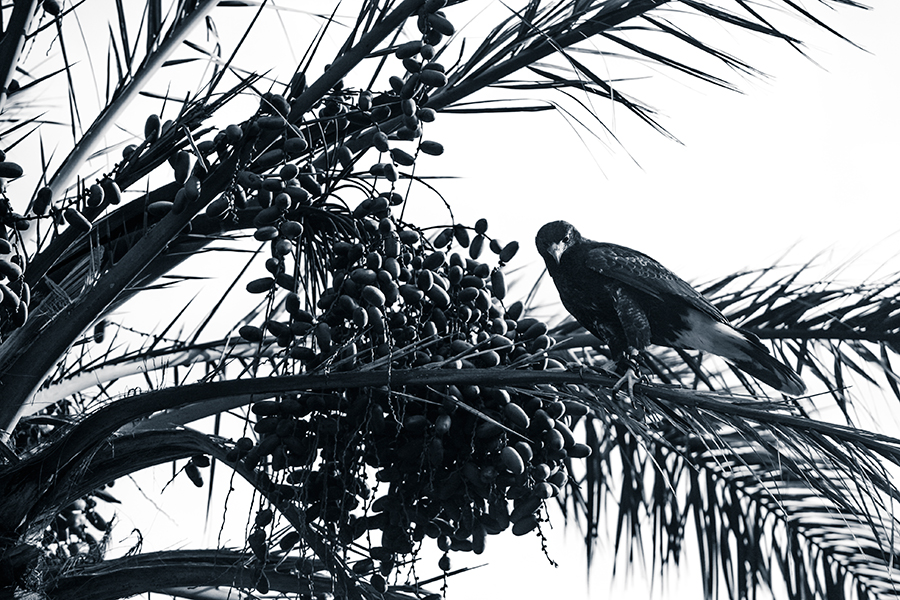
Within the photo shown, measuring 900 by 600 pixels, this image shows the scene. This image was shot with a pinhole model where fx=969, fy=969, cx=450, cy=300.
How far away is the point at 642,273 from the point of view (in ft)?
8.11

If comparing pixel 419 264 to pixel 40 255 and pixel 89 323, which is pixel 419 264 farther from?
pixel 40 255

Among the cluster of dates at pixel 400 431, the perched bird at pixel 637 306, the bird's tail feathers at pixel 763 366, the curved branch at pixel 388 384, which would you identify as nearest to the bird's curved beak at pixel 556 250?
the perched bird at pixel 637 306

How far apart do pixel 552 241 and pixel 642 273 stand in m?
0.28

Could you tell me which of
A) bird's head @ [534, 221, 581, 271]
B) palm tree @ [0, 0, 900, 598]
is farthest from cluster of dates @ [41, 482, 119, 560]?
bird's head @ [534, 221, 581, 271]

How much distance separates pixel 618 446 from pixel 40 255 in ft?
5.19

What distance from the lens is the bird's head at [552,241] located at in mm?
2619

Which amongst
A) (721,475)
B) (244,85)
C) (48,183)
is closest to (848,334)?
(721,475)

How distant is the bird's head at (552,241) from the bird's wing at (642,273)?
0.32 feet

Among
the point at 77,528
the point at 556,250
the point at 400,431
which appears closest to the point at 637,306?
the point at 556,250

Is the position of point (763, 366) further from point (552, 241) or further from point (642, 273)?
point (552, 241)

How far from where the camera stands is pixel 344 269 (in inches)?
74.9

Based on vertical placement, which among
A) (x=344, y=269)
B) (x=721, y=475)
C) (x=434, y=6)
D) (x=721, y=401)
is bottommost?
(x=721, y=401)

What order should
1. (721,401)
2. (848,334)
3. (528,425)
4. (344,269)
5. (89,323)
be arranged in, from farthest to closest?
(848,334), (89,323), (344,269), (528,425), (721,401)

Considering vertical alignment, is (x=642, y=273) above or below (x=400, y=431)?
above
